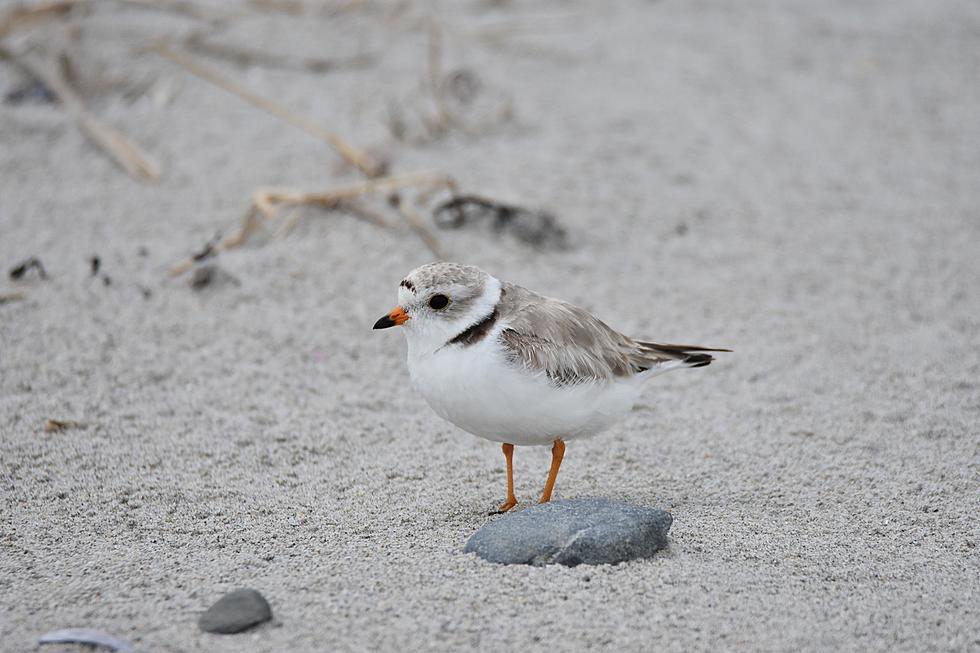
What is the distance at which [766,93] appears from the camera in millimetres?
7930

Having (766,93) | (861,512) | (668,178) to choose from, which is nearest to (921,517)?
(861,512)

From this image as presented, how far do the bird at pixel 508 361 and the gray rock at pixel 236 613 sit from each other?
3.03ft

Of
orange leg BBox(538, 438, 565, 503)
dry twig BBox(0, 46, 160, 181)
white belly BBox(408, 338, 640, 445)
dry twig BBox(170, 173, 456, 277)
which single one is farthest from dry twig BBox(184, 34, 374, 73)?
orange leg BBox(538, 438, 565, 503)

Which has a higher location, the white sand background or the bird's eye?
the bird's eye

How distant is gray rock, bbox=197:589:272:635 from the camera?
2.82 metres

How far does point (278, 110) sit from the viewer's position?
22.8ft

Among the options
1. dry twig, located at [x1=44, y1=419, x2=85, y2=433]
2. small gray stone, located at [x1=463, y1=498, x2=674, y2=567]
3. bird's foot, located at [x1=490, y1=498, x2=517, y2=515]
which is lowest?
dry twig, located at [x1=44, y1=419, x2=85, y2=433]

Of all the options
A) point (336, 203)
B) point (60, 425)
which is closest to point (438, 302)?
point (60, 425)

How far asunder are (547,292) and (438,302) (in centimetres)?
200

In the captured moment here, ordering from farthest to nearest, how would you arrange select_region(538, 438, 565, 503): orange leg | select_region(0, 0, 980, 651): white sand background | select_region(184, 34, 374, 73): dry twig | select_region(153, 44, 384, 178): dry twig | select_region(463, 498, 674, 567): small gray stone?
select_region(184, 34, 374, 73): dry twig
select_region(153, 44, 384, 178): dry twig
select_region(538, 438, 565, 503): orange leg
select_region(463, 498, 674, 567): small gray stone
select_region(0, 0, 980, 651): white sand background

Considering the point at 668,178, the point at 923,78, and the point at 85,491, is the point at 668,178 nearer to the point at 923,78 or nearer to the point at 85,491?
the point at 923,78

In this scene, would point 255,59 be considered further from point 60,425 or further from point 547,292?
point 60,425

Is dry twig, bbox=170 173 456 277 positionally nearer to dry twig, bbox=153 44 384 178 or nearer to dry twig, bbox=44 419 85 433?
dry twig, bbox=153 44 384 178

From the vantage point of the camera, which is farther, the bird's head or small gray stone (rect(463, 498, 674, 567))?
the bird's head
